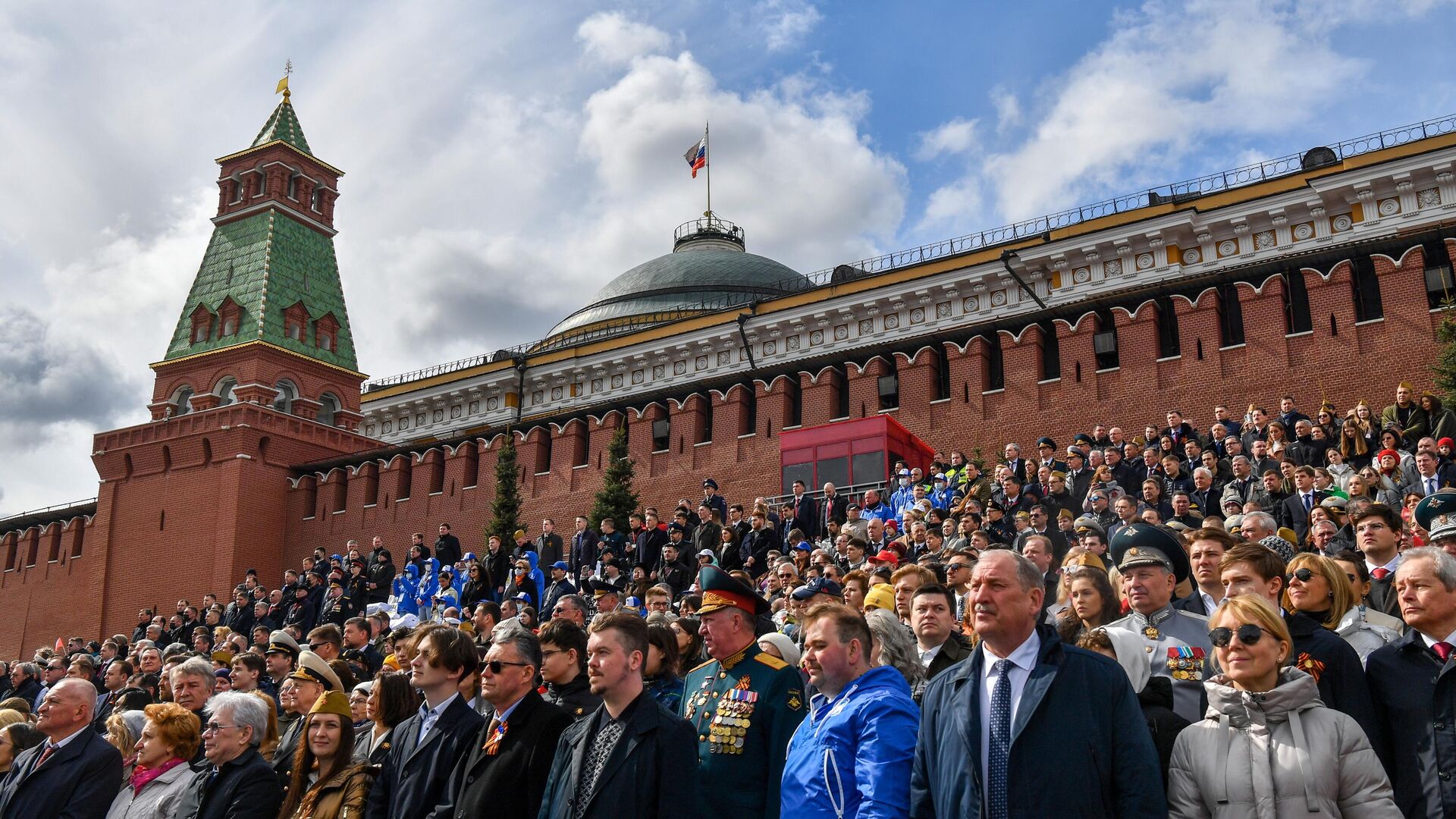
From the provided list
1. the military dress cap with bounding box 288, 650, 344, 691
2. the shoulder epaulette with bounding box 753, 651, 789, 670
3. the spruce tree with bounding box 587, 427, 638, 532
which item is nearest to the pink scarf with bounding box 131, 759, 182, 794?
the military dress cap with bounding box 288, 650, 344, 691

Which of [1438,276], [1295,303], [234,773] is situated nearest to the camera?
[234,773]

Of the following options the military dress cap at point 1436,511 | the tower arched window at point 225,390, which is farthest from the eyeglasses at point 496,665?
the tower arched window at point 225,390

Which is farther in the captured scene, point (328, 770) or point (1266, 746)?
point (328, 770)

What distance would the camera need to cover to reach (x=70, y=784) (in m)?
6.57

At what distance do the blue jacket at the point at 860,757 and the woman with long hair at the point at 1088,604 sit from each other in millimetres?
1067

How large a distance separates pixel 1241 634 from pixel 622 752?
7.72 feet

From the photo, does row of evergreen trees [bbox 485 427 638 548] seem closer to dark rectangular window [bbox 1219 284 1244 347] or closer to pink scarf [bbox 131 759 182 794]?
dark rectangular window [bbox 1219 284 1244 347]

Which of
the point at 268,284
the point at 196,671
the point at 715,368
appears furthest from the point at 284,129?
the point at 196,671

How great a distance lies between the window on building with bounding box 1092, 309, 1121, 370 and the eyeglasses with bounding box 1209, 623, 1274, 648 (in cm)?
1854

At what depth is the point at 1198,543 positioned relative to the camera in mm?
5676

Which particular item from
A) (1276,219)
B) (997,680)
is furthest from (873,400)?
(997,680)

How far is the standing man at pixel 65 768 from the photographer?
6535 mm

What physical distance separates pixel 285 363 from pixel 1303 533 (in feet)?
96.9

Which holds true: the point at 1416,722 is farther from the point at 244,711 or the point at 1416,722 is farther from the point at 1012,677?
the point at 244,711
